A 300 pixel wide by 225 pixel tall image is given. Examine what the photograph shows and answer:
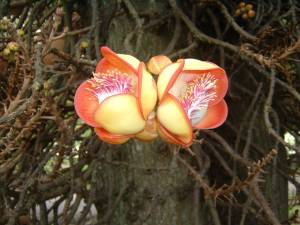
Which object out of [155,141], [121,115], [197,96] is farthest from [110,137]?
Answer: [155,141]

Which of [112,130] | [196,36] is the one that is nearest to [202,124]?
[112,130]

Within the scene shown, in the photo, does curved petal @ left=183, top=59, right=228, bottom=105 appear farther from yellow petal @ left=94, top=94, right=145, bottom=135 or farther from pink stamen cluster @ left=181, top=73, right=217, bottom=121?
yellow petal @ left=94, top=94, right=145, bottom=135

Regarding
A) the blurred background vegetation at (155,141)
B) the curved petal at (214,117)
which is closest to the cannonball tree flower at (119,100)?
the curved petal at (214,117)

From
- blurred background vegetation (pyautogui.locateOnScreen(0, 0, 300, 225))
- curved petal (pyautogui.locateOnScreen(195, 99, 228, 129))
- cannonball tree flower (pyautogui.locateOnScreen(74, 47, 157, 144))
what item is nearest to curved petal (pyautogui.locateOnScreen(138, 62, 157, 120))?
cannonball tree flower (pyautogui.locateOnScreen(74, 47, 157, 144))

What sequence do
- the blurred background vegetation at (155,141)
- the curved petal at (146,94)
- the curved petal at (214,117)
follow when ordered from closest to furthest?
the curved petal at (146,94) → the curved petal at (214,117) → the blurred background vegetation at (155,141)

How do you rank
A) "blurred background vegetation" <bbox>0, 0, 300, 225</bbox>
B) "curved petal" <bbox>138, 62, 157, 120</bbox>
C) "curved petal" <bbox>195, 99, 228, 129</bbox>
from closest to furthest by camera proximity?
"curved petal" <bbox>138, 62, 157, 120</bbox> → "curved petal" <bbox>195, 99, 228, 129</bbox> → "blurred background vegetation" <bbox>0, 0, 300, 225</bbox>

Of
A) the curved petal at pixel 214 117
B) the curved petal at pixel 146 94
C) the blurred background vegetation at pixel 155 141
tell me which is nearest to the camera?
the curved petal at pixel 146 94

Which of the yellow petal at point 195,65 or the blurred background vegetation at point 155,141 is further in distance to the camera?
the blurred background vegetation at point 155,141

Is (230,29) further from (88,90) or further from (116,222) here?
(88,90)

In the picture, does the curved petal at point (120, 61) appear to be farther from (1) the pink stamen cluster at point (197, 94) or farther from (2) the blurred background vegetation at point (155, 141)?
(2) the blurred background vegetation at point (155, 141)
